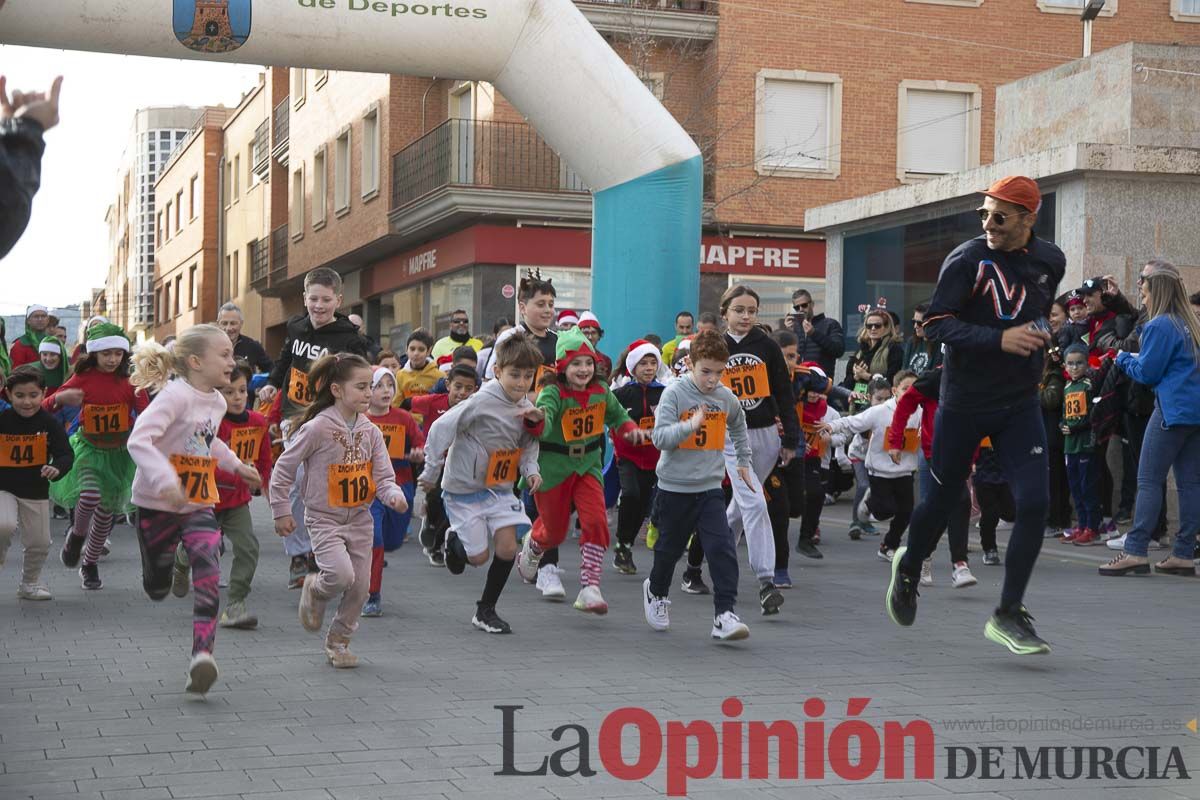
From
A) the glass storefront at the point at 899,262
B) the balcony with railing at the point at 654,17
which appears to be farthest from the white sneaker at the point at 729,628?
the balcony with railing at the point at 654,17

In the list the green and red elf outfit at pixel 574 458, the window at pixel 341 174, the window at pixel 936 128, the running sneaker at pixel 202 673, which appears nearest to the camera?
the running sneaker at pixel 202 673

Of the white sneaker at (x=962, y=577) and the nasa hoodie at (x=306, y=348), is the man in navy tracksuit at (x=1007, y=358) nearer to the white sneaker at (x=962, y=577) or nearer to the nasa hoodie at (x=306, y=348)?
the white sneaker at (x=962, y=577)

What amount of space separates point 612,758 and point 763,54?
25.5 meters

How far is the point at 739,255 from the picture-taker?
30.3m

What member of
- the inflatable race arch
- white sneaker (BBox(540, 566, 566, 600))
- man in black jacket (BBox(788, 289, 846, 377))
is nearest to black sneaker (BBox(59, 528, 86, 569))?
white sneaker (BBox(540, 566, 566, 600))

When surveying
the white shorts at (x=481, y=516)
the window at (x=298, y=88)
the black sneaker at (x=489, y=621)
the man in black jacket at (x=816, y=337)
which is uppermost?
the window at (x=298, y=88)

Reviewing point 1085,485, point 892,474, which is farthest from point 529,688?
point 1085,485

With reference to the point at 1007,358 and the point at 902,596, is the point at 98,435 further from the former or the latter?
the point at 1007,358

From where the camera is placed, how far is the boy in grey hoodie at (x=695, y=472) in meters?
8.09

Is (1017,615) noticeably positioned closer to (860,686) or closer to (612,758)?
(860,686)

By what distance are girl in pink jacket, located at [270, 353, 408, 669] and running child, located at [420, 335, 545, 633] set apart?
2.99 feet

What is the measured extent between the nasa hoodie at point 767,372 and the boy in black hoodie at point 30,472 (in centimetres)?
414

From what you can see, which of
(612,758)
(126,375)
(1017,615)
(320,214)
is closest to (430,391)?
(126,375)

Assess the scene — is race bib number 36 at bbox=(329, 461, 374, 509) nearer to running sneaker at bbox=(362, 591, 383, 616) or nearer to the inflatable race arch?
running sneaker at bbox=(362, 591, 383, 616)
